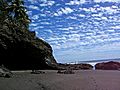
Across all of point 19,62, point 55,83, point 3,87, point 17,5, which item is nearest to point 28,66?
point 19,62

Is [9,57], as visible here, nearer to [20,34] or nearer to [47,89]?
[20,34]

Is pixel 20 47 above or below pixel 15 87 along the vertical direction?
above

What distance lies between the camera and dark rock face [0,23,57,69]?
15.1m

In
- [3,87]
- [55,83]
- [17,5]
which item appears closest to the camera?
[3,87]

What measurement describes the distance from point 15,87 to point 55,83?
5.06ft

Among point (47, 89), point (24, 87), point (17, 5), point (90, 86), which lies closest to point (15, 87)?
point (24, 87)

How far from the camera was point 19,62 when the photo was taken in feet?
51.4

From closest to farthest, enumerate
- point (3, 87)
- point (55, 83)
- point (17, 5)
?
point (3, 87) < point (55, 83) < point (17, 5)

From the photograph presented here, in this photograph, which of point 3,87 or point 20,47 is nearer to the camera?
point 3,87

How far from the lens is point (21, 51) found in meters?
15.6

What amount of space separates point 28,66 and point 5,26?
8.44 ft

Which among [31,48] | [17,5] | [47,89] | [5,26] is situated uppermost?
[17,5]

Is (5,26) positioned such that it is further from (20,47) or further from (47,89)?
(47,89)

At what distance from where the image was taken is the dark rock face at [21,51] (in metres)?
15.1
